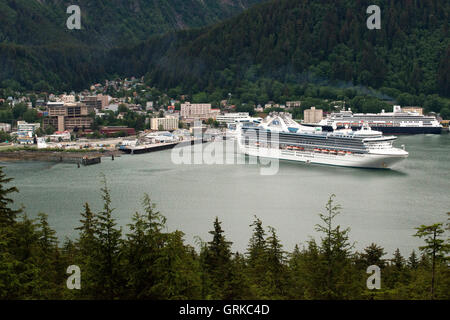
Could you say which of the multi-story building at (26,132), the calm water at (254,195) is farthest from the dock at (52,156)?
the multi-story building at (26,132)

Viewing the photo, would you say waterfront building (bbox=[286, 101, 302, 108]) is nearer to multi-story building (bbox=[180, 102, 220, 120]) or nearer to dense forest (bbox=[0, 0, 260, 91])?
multi-story building (bbox=[180, 102, 220, 120])

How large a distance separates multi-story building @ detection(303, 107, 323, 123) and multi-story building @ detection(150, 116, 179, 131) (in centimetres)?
761

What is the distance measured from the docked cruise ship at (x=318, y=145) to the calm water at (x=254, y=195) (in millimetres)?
523

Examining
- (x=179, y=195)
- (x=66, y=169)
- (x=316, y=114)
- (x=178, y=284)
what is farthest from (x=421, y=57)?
(x=178, y=284)

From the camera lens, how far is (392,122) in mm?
30609

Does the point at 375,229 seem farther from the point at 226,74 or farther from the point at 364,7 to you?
the point at 364,7

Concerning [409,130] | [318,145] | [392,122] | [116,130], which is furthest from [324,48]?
[318,145]

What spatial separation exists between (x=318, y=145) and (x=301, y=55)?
26.8 m

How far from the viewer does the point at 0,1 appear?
62.1 meters

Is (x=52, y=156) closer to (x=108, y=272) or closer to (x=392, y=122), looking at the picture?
(x=392, y=122)

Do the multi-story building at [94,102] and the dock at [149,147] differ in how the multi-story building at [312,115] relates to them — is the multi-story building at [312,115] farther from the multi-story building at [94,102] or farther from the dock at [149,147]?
the multi-story building at [94,102]

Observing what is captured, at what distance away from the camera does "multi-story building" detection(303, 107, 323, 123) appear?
110ft

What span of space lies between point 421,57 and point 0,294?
42.4 meters

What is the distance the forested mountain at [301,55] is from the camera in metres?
41.3
